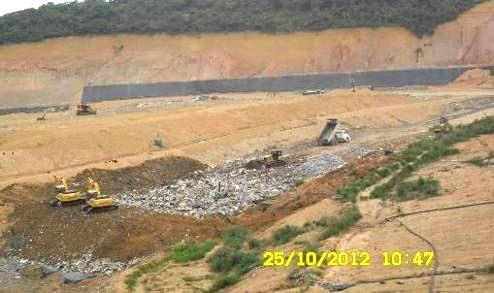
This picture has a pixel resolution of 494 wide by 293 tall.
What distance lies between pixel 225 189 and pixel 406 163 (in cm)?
650

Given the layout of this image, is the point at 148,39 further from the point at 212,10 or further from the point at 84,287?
the point at 84,287

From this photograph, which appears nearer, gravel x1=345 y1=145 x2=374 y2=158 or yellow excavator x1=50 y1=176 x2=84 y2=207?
yellow excavator x1=50 y1=176 x2=84 y2=207

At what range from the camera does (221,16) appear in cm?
7500

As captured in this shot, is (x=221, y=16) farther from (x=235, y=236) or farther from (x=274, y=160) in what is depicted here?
(x=235, y=236)

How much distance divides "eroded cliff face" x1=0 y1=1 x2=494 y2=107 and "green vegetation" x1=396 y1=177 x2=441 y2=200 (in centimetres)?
4964

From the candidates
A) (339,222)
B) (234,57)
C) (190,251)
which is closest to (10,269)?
(190,251)

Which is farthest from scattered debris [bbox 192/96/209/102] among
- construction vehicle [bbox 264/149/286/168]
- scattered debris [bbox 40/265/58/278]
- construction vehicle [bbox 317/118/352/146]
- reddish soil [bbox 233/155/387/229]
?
scattered debris [bbox 40/265/58/278]

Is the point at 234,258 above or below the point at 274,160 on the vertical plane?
above

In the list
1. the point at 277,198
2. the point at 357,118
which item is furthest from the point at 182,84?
the point at 277,198

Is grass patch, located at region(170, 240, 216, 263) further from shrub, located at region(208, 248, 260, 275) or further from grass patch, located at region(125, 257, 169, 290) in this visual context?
shrub, located at region(208, 248, 260, 275)

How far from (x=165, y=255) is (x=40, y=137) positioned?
16027 mm

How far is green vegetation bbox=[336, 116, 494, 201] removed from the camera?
18.1 metres
